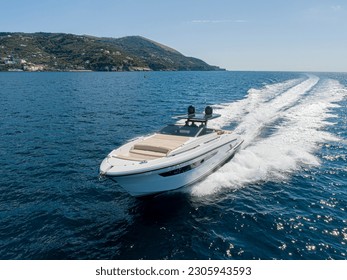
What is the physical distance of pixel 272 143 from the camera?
2247 centimetres

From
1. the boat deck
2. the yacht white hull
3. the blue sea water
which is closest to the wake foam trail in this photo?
the blue sea water

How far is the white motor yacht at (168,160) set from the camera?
12539 millimetres

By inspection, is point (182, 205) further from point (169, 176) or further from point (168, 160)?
point (168, 160)

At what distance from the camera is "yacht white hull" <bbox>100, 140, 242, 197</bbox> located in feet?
41.1

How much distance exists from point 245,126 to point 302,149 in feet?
25.9

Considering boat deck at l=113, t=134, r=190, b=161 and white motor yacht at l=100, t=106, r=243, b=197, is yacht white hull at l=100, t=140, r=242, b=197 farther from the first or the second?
boat deck at l=113, t=134, r=190, b=161

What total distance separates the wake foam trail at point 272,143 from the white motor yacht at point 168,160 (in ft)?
3.83

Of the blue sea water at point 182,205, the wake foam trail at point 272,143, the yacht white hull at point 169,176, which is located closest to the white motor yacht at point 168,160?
the yacht white hull at point 169,176

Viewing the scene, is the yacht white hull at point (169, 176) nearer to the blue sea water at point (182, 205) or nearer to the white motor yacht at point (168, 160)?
the white motor yacht at point (168, 160)

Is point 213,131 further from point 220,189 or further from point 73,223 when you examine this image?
point 73,223

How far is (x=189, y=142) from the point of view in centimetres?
1573

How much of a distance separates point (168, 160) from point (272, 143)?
12802 mm

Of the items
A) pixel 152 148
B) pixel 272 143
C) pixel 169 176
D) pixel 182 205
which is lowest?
pixel 182 205

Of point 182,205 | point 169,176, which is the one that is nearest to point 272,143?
point 182,205
